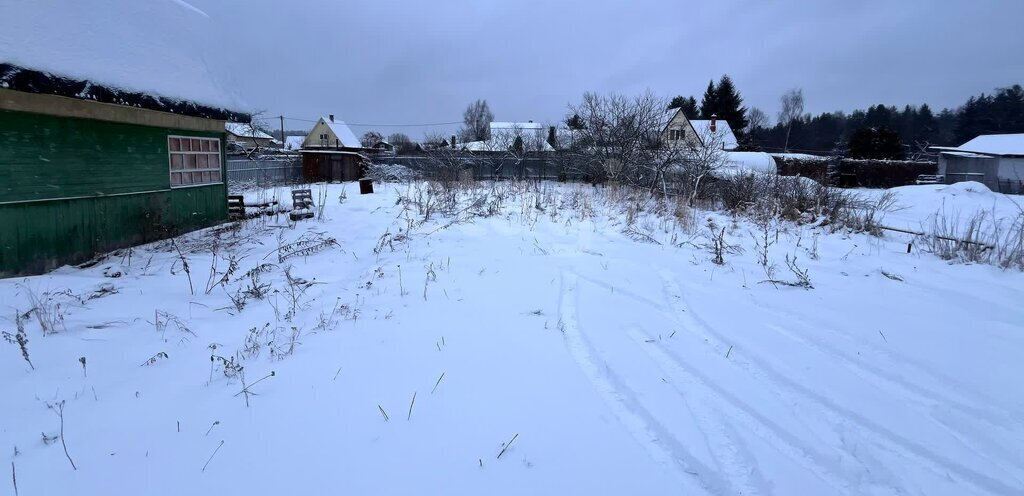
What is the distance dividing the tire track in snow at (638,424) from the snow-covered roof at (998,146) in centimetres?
4054

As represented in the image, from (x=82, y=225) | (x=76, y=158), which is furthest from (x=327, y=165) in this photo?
(x=82, y=225)

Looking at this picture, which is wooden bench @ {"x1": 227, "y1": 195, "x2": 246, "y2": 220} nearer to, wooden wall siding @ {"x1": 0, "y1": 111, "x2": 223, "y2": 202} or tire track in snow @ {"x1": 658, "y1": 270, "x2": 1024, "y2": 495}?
wooden wall siding @ {"x1": 0, "y1": 111, "x2": 223, "y2": 202}

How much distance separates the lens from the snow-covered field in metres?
2.49

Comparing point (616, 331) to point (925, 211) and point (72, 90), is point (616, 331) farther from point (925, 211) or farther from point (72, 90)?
point (925, 211)

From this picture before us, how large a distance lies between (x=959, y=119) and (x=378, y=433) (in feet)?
248

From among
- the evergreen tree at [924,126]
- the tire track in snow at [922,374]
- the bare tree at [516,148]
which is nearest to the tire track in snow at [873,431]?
the tire track in snow at [922,374]

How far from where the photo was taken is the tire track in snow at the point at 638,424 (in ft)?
8.04

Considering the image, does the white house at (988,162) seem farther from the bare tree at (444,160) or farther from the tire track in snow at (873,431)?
the tire track in snow at (873,431)

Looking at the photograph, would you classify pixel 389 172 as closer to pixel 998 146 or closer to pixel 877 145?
pixel 877 145

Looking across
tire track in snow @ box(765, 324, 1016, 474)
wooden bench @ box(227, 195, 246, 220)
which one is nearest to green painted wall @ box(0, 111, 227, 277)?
wooden bench @ box(227, 195, 246, 220)

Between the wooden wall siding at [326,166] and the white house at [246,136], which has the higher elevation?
the white house at [246,136]

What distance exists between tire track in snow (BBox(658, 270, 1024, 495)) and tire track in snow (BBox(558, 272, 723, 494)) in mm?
698

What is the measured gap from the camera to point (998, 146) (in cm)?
3256

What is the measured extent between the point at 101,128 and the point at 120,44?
1.40m
